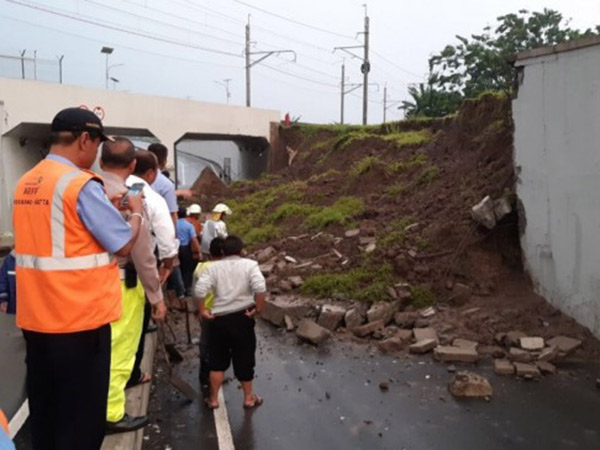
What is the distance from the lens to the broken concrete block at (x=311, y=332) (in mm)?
7477

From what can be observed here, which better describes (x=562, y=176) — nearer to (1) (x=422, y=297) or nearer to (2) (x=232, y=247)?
(1) (x=422, y=297)

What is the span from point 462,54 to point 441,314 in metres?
28.0

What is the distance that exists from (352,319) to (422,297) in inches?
46.9

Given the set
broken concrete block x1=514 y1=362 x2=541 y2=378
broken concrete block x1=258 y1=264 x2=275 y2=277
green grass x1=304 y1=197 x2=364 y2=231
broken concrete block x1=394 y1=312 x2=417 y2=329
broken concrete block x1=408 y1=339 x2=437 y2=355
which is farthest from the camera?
green grass x1=304 y1=197 x2=364 y2=231

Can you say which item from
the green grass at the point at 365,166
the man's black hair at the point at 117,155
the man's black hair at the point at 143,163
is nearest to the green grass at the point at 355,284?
the man's black hair at the point at 143,163

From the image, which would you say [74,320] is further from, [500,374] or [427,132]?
[427,132]

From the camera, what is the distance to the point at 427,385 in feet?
19.8

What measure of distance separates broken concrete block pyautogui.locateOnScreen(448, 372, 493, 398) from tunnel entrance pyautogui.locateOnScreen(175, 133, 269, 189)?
1945 cm

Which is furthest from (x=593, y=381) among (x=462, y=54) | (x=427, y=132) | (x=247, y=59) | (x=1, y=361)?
(x=247, y=59)

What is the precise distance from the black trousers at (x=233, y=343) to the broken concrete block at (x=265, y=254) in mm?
6001

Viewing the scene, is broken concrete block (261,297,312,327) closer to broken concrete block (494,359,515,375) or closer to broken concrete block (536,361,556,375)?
broken concrete block (494,359,515,375)

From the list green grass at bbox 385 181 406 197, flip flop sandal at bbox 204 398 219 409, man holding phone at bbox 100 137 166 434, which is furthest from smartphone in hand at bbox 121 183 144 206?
green grass at bbox 385 181 406 197

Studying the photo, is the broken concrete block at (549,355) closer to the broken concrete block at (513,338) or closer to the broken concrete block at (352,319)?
the broken concrete block at (513,338)

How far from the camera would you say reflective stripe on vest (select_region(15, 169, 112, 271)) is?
2863 millimetres
